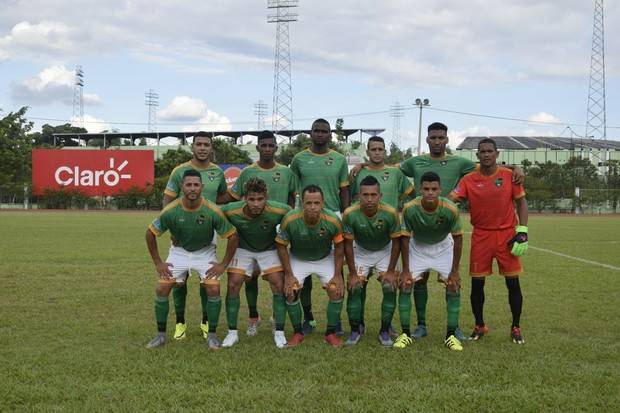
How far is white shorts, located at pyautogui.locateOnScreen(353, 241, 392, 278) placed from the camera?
6000 millimetres

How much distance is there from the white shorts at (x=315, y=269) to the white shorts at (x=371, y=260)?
0.28 meters

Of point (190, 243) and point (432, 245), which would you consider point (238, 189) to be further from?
point (432, 245)

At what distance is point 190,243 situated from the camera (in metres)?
5.82

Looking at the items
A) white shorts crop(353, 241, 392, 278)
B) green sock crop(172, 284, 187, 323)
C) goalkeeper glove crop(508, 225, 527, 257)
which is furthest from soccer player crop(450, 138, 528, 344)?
green sock crop(172, 284, 187, 323)

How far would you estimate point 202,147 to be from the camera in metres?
6.11

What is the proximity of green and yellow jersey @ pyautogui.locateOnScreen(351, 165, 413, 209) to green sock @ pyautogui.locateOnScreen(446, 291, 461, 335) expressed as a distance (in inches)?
40.3

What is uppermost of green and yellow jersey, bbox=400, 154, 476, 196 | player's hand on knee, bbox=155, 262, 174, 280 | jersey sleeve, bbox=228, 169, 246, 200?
green and yellow jersey, bbox=400, 154, 476, 196

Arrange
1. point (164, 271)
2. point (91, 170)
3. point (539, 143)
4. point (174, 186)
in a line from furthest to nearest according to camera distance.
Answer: point (539, 143) → point (91, 170) → point (174, 186) → point (164, 271)

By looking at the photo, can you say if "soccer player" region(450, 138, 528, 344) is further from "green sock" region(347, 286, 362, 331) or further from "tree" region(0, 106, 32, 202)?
"tree" region(0, 106, 32, 202)

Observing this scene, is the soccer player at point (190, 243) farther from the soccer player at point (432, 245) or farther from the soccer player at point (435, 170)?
the soccer player at point (435, 170)

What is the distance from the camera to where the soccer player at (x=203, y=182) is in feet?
20.0

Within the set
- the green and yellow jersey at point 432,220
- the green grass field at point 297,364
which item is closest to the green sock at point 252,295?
the green grass field at point 297,364

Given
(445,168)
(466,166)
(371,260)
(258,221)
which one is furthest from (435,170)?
(258,221)

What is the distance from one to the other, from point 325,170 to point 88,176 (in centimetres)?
3841
